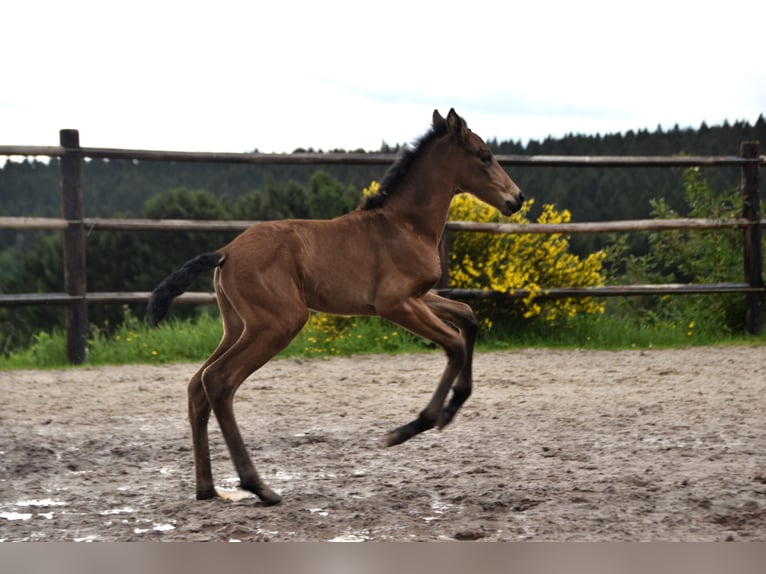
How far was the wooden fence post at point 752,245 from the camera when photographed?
9430mm

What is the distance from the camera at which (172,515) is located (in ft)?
11.8

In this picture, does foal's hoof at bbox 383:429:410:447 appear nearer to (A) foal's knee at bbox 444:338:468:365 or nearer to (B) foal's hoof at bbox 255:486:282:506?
(A) foal's knee at bbox 444:338:468:365

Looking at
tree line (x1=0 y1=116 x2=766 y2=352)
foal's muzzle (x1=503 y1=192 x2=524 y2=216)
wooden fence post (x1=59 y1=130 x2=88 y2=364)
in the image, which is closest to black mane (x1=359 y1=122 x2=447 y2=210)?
foal's muzzle (x1=503 y1=192 x2=524 y2=216)

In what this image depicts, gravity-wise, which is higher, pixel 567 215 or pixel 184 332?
pixel 567 215

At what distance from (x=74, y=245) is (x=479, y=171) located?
498 centimetres

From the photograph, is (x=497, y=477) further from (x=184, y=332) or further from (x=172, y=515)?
(x=184, y=332)

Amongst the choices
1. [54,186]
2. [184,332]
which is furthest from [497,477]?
[54,186]

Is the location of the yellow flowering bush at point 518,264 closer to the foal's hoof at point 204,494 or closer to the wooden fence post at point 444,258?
the wooden fence post at point 444,258

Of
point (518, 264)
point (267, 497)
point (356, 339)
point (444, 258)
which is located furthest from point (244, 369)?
point (518, 264)

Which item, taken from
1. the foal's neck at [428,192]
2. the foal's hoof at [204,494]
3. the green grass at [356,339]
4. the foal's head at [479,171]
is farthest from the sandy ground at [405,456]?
the foal's head at [479,171]

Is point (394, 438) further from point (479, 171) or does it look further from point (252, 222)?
point (252, 222)

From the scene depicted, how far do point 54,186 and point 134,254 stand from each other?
1175 cm

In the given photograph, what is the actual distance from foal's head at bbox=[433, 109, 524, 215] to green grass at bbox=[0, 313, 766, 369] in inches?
165

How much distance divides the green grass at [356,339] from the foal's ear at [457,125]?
169 inches
